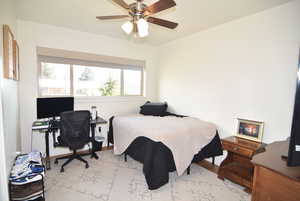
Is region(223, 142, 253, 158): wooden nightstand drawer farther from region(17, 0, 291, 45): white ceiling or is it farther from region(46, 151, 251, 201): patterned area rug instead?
region(17, 0, 291, 45): white ceiling

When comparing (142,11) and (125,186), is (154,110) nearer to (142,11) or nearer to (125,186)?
(125,186)

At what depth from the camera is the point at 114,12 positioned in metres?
2.37

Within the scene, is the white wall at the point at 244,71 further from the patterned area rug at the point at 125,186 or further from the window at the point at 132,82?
the window at the point at 132,82

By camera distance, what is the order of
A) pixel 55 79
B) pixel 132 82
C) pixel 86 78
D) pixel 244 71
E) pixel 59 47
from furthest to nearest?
pixel 132 82, pixel 86 78, pixel 55 79, pixel 59 47, pixel 244 71

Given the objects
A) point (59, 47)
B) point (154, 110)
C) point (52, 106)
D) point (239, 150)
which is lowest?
point (239, 150)

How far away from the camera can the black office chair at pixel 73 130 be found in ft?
8.30

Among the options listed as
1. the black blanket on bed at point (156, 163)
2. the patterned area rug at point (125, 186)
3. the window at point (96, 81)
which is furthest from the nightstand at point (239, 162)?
the window at point (96, 81)

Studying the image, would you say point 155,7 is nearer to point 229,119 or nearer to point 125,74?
point 229,119

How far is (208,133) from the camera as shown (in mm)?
2684

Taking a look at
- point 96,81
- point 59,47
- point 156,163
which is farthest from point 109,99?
point 156,163

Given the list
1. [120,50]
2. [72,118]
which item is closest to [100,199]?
[72,118]

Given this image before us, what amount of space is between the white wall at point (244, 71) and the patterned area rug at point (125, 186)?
2.87 feet

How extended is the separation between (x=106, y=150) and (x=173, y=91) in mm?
2032

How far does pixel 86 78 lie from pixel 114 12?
5.27ft
